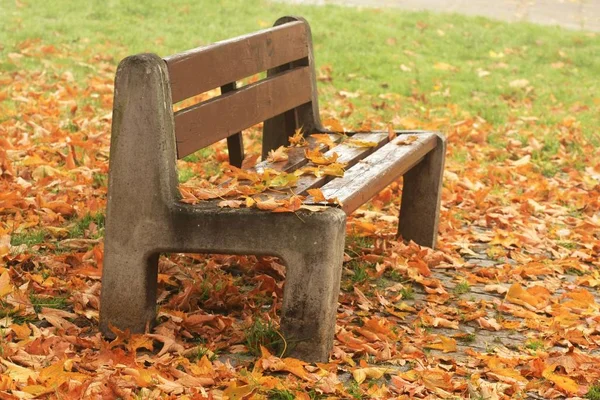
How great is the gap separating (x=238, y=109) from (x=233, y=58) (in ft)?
0.69

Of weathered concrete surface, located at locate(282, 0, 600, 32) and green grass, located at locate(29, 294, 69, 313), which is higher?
weathered concrete surface, located at locate(282, 0, 600, 32)

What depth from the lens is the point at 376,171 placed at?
4.04 m

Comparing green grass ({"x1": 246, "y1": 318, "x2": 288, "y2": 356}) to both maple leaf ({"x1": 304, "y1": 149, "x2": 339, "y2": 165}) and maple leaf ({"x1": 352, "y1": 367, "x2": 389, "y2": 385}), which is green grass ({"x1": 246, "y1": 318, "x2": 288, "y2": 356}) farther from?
maple leaf ({"x1": 304, "y1": 149, "x2": 339, "y2": 165})

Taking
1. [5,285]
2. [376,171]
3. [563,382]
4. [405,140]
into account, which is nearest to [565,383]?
[563,382]

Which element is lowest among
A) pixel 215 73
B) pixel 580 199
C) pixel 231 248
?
pixel 580 199

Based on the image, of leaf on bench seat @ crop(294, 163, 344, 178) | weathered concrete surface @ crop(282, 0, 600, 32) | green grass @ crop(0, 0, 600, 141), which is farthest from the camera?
weathered concrete surface @ crop(282, 0, 600, 32)

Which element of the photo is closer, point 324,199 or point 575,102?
point 324,199

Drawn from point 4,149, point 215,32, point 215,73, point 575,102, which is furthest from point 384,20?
point 215,73

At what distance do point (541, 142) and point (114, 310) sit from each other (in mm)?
4612

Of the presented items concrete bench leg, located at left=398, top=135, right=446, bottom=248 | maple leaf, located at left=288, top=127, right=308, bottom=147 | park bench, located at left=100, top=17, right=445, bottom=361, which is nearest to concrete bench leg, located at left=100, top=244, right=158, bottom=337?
park bench, located at left=100, top=17, right=445, bottom=361

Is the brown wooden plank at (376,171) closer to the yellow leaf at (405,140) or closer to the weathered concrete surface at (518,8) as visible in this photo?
the yellow leaf at (405,140)

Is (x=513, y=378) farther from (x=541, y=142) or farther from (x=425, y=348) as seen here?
(x=541, y=142)

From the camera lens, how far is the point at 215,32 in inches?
377

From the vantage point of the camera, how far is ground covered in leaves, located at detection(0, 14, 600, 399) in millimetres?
3246
